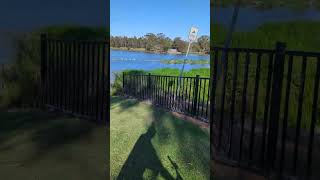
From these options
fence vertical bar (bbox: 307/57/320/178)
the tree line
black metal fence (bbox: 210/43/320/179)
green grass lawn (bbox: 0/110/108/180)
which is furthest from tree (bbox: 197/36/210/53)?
fence vertical bar (bbox: 307/57/320/178)

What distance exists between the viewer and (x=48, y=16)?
4.72 ft

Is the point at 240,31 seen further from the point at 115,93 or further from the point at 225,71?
the point at 115,93

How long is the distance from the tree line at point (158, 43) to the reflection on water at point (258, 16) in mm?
176

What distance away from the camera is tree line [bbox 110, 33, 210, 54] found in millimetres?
1515

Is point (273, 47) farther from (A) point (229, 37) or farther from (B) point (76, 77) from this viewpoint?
(B) point (76, 77)

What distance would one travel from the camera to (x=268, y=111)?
2051 millimetres

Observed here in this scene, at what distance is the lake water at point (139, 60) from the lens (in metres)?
1.51

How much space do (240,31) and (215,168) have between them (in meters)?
0.70

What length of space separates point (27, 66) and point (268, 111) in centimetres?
127

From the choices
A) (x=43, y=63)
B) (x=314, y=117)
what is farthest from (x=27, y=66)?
(x=314, y=117)

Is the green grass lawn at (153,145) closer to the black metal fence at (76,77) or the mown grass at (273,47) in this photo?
the black metal fence at (76,77)

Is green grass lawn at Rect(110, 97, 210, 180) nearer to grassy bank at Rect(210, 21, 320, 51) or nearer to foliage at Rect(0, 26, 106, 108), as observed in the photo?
foliage at Rect(0, 26, 106, 108)

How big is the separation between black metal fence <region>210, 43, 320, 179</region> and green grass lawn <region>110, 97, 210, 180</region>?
207mm

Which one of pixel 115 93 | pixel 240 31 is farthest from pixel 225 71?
pixel 115 93
